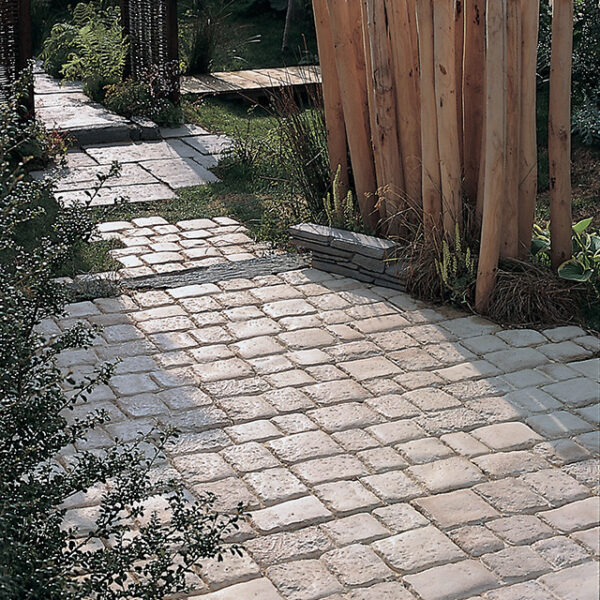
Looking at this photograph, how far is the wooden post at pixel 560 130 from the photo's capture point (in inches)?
204

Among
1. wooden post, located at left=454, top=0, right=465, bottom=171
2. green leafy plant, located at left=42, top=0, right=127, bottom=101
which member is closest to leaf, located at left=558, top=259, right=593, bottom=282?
wooden post, located at left=454, top=0, right=465, bottom=171

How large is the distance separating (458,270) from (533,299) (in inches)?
18.6

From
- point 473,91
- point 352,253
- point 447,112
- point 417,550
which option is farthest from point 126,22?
point 417,550

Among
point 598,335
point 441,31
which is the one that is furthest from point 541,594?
point 441,31

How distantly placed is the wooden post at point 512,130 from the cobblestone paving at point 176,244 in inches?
67.1

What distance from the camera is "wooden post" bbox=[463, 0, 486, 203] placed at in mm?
5504

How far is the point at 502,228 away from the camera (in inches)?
218

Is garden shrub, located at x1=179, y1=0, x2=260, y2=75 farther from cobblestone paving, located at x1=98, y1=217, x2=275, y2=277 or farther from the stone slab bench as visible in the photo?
the stone slab bench

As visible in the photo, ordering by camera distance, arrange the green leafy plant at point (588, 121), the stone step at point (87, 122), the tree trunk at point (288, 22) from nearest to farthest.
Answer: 1. the green leafy plant at point (588, 121)
2. the stone step at point (87, 122)
3. the tree trunk at point (288, 22)

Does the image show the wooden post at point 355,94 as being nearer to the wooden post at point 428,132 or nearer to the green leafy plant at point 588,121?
Answer: the wooden post at point 428,132

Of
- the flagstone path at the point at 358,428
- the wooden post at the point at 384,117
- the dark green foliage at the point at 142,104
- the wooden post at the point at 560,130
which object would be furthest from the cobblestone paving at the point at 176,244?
the dark green foliage at the point at 142,104

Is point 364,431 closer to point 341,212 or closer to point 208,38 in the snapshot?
point 341,212

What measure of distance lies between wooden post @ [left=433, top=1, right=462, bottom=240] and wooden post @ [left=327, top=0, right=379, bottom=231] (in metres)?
0.72

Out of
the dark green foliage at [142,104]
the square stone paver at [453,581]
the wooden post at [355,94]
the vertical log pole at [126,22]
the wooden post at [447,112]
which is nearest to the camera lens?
the square stone paver at [453,581]
